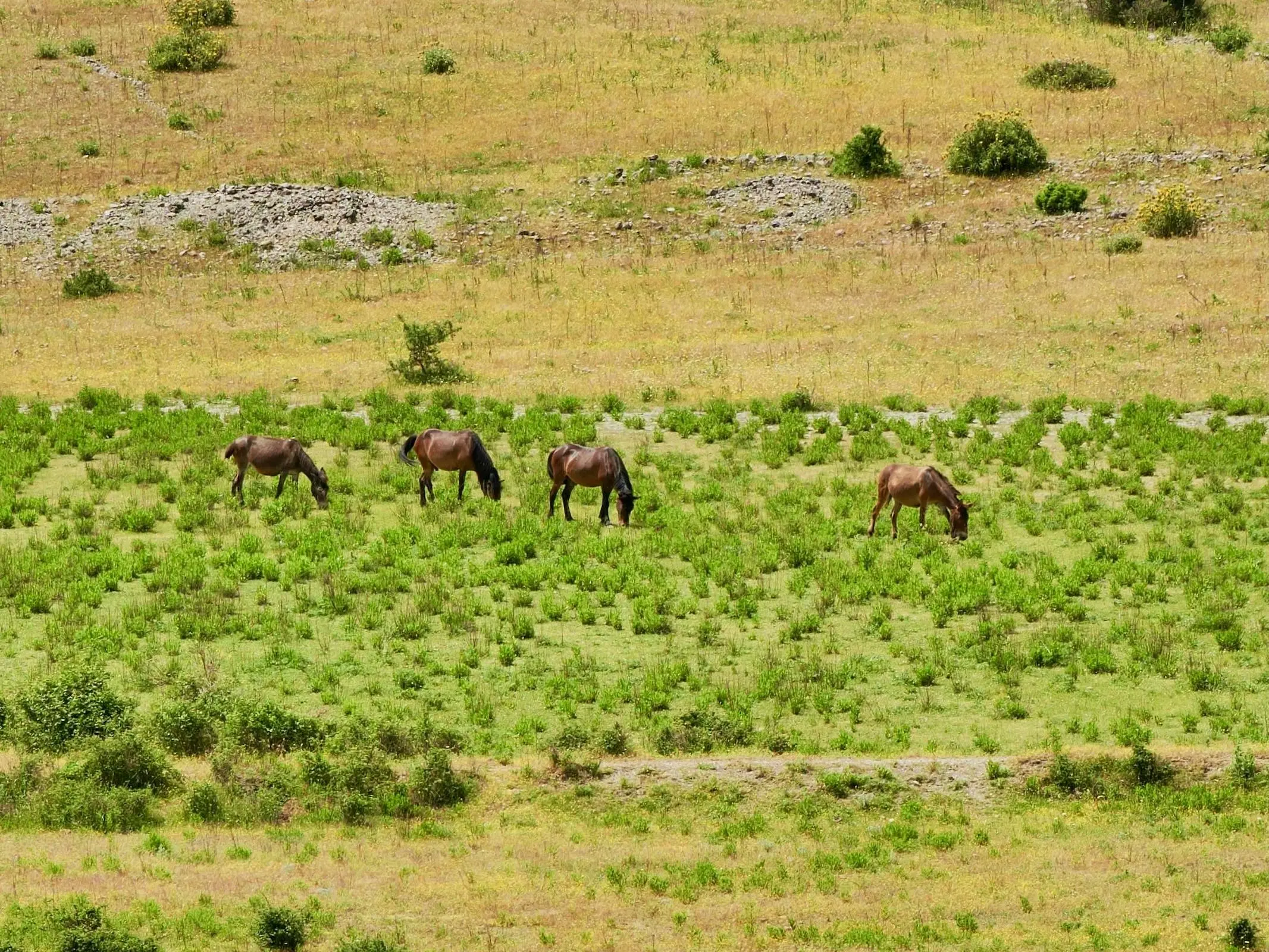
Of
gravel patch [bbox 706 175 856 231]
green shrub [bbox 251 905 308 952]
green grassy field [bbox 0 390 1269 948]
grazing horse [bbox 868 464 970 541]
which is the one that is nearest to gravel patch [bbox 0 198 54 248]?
gravel patch [bbox 706 175 856 231]

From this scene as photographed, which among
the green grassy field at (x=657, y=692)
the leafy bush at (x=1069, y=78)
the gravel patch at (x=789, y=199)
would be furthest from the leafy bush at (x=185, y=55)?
the green grassy field at (x=657, y=692)

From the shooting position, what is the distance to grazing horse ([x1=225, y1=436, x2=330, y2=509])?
31.6 m

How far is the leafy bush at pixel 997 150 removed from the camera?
2281 inches

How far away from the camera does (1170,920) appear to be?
17.3m

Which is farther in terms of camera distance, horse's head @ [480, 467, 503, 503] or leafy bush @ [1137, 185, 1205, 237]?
leafy bush @ [1137, 185, 1205, 237]

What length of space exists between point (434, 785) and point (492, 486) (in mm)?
11732

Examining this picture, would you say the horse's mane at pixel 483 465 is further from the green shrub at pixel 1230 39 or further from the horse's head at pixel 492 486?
the green shrub at pixel 1230 39

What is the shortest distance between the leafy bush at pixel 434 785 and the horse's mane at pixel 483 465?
11.5 m

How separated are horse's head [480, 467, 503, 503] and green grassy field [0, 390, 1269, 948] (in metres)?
0.41

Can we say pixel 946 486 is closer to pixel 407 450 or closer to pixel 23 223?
pixel 407 450

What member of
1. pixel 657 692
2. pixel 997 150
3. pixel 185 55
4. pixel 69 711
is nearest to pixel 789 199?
pixel 997 150

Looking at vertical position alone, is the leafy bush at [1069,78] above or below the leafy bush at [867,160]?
above

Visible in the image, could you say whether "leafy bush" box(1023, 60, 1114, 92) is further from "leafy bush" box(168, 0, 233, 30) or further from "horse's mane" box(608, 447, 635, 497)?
"horse's mane" box(608, 447, 635, 497)

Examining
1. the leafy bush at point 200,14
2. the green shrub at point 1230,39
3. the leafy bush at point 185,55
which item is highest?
the leafy bush at point 200,14
